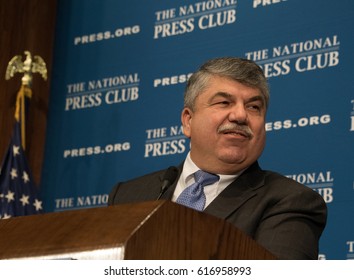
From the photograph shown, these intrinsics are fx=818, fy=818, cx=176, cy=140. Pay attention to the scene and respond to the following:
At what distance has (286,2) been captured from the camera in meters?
4.57

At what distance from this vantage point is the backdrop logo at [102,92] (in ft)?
17.0

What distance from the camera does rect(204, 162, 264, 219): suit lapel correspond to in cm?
280

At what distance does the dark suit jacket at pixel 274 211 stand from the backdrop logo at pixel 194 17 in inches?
76.5

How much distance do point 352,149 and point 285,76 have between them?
62cm

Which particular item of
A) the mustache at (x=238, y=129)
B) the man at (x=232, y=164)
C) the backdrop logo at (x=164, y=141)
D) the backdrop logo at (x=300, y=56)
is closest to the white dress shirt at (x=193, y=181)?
the man at (x=232, y=164)

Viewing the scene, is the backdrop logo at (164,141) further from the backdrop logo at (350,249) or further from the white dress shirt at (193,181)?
the white dress shirt at (193,181)

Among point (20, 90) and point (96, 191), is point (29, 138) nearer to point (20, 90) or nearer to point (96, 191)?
point (20, 90)

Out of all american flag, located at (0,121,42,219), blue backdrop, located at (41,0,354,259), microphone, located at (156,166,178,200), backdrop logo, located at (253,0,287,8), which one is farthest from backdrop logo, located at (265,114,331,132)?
american flag, located at (0,121,42,219)

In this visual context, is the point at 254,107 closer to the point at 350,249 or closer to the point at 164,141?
the point at 350,249

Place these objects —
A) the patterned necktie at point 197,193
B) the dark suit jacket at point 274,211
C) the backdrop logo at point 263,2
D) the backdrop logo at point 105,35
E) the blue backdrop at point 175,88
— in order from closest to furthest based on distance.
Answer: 1. the dark suit jacket at point 274,211
2. the patterned necktie at point 197,193
3. the blue backdrop at point 175,88
4. the backdrop logo at point 263,2
5. the backdrop logo at point 105,35

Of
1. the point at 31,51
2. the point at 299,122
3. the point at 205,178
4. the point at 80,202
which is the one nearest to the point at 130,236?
→ the point at 205,178

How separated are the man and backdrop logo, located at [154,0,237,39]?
1.62 m

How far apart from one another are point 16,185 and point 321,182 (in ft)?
7.00

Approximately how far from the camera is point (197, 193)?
9.68ft
